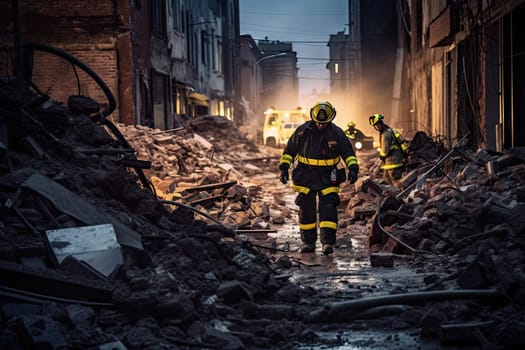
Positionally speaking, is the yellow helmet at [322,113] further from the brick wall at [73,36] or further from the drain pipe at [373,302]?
the brick wall at [73,36]

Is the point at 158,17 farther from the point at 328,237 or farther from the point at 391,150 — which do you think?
the point at 328,237

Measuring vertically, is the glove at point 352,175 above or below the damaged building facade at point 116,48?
Result: below

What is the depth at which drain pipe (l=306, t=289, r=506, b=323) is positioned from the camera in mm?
4930

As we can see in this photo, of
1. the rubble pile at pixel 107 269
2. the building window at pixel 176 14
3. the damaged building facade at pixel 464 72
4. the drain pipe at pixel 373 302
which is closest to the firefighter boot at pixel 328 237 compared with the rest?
the rubble pile at pixel 107 269

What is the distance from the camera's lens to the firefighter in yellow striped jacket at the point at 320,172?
8698 millimetres

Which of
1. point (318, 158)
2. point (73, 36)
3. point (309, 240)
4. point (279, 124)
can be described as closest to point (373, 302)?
point (309, 240)

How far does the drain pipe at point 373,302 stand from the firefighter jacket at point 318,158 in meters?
3.83

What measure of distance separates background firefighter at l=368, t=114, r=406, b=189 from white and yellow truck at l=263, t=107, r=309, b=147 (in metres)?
19.5

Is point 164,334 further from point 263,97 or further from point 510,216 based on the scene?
point 263,97

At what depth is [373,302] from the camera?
16.3ft

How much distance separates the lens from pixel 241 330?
4711 millimetres

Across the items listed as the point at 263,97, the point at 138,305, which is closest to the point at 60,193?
the point at 138,305

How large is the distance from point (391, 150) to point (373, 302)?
8.74m

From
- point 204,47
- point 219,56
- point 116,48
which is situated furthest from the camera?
point 219,56
